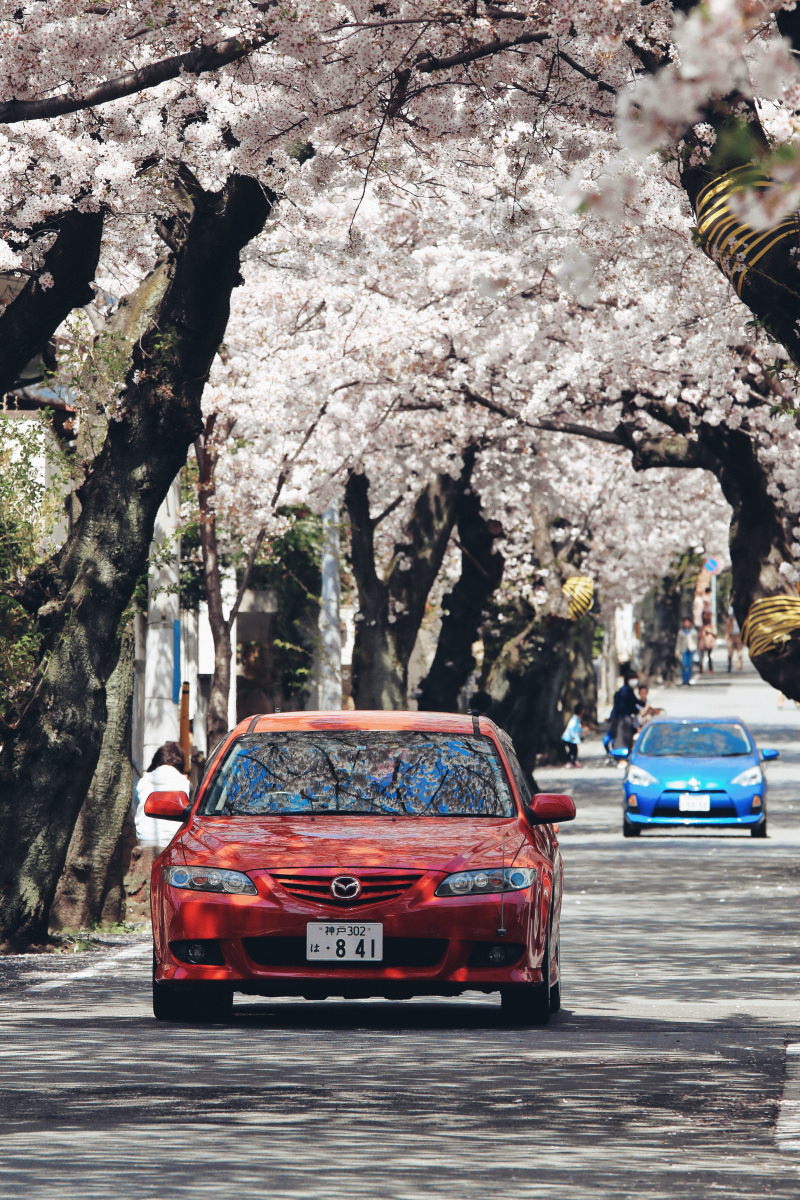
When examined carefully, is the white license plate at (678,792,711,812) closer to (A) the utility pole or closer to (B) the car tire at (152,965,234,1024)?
(A) the utility pole

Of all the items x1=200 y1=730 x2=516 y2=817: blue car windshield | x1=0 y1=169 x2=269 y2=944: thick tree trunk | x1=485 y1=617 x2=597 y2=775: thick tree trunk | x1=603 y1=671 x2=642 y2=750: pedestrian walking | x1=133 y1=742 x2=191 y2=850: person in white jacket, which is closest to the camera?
x1=200 y1=730 x2=516 y2=817: blue car windshield

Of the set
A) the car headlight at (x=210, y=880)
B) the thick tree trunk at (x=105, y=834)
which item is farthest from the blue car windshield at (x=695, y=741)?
the car headlight at (x=210, y=880)

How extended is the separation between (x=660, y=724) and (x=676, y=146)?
19801mm

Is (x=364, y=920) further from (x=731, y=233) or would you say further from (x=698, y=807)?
(x=698, y=807)

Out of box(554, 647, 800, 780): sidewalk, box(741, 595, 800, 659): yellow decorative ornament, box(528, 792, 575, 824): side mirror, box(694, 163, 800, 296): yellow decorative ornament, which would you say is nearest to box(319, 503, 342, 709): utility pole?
box(741, 595, 800, 659): yellow decorative ornament

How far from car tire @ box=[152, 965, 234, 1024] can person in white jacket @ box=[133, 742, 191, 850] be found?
20.5ft

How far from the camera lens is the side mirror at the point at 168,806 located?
11.9 meters

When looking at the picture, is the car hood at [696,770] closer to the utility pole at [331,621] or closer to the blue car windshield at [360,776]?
the utility pole at [331,621]

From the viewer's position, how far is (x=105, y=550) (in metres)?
16.6

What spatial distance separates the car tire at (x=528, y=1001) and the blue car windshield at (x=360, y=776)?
2.91ft

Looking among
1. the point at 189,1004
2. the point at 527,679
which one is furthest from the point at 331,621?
the point at 189,1004

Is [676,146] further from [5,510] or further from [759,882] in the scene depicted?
[759,882]

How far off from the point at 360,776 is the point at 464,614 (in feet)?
81.7

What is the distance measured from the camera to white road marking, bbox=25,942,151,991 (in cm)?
1398
